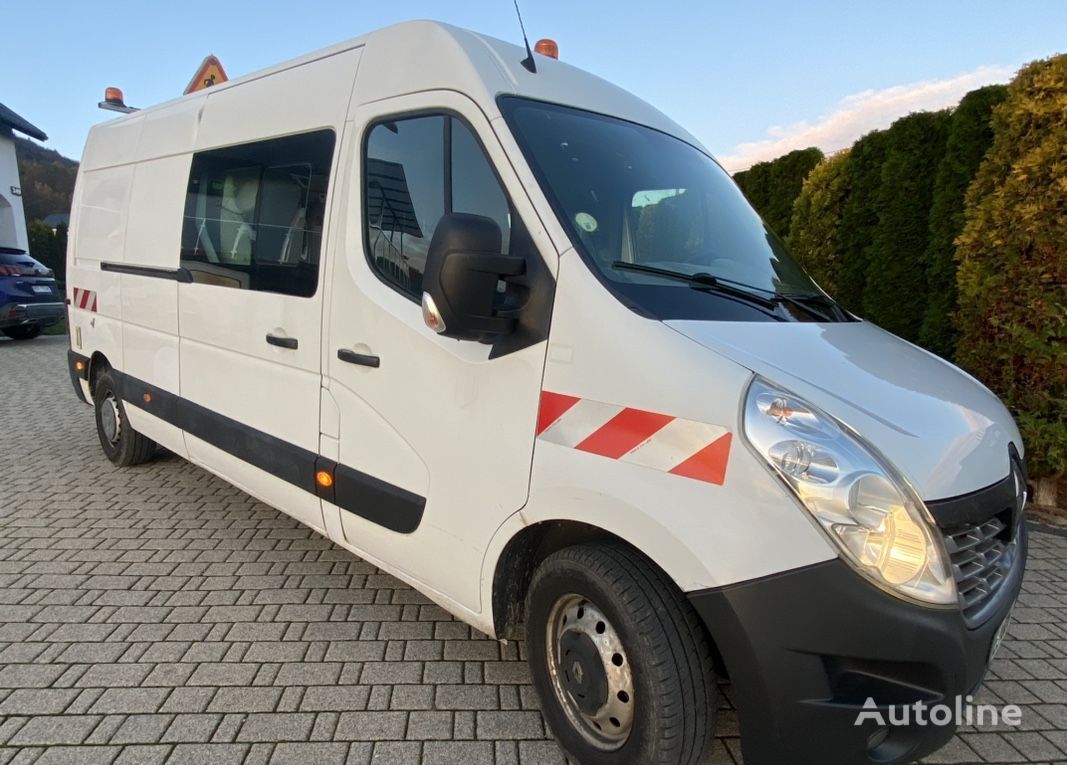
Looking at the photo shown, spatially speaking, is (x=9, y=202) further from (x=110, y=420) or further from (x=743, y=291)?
(x=743, y=291)

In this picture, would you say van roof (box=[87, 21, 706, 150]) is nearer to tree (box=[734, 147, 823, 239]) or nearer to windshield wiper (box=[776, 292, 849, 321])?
windshield wiper (box=[776, 292, 849, 321])

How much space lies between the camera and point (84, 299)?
5.19 m

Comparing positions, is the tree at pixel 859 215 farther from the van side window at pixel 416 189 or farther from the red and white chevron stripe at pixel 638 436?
the red and white chevron stripe at pixel 638 436

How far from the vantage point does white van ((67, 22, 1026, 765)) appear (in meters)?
1.66

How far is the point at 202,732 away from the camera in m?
2.33

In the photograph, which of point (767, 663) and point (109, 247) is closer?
point (767, 663)

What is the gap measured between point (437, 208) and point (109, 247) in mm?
3455

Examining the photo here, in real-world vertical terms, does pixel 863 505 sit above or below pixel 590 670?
above

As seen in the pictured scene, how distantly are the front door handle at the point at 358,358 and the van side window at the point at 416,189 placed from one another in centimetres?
29

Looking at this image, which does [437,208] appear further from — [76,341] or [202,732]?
[76,341]

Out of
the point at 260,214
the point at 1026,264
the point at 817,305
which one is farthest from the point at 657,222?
the point at 1026,264

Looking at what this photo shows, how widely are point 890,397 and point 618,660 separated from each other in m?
1.07

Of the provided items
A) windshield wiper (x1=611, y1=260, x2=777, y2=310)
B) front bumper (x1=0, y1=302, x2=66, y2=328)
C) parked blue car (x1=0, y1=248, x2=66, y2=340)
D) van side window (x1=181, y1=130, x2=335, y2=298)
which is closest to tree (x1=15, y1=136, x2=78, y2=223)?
parked blue car (x1=0, y1=248, x2=66, y2=340)

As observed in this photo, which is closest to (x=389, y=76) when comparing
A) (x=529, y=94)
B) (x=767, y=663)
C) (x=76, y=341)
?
(x=529, y=94)
